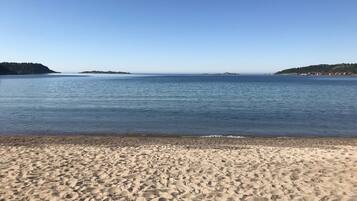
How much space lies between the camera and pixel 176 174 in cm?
1152

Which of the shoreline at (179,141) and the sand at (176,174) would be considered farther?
the shoreline at (179,141)

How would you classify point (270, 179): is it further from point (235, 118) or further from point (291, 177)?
point (235, 118)

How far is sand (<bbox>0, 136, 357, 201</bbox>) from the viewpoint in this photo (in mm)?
9555

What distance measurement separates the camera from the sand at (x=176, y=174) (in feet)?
31.3

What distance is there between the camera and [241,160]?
539 inches

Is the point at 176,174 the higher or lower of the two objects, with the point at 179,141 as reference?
higher

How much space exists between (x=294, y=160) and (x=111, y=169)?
20.9 feet

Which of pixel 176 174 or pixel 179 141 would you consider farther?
pixel 179 141

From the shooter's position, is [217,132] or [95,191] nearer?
[95,191]

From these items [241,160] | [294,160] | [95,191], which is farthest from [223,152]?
→ [95,191]

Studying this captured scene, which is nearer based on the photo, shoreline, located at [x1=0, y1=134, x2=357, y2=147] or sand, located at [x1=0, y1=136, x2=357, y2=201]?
sand, located at [x1=0, y1=136, x2=357, y2=201]

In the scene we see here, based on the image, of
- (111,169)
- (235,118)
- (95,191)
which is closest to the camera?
(95,191)

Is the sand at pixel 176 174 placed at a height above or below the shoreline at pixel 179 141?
above

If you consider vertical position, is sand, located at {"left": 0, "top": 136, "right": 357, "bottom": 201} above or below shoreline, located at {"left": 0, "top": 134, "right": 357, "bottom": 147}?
above
